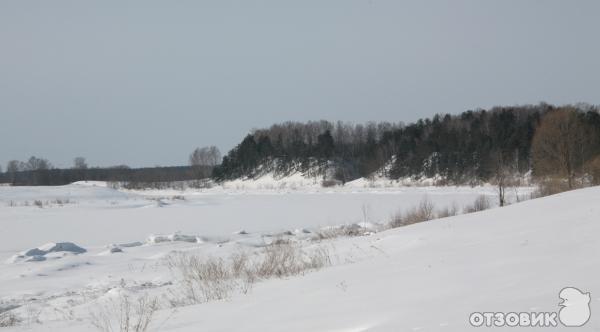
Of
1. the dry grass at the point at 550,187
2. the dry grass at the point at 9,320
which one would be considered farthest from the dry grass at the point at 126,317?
the dry grass at the point at 550,187

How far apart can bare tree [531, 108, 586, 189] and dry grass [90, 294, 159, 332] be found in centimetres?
2661

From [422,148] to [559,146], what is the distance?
42.5 meters

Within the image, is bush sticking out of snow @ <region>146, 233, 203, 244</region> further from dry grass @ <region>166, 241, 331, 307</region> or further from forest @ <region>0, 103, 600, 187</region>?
forest @ <region>0, 103, 600, 187</region>

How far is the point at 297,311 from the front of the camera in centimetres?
587

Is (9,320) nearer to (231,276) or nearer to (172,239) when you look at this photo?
(231,276)

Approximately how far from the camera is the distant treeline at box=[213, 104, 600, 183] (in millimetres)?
60969

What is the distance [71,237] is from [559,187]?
2247 cm

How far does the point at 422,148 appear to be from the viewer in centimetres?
7512

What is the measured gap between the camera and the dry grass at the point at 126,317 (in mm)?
6426

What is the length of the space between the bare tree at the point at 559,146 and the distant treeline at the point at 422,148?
0.42 feet

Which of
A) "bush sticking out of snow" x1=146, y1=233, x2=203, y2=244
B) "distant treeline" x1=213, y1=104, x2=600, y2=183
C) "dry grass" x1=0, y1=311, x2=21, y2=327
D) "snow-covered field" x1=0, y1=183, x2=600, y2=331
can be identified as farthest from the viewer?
"distant treeline" x1=213, y1=104, x2=600, y2=183

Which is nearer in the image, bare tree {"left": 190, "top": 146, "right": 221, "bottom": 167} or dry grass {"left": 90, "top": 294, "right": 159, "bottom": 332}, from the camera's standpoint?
dry grass {"left": 90, "top": 294, "right": 159, "bottom": 332}

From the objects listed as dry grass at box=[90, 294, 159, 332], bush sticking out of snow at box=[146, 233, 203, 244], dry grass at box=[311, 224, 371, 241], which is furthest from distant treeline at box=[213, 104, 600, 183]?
dry grass at box=[90, 294, 159, 332]

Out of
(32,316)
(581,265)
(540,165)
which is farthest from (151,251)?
(540,165)
